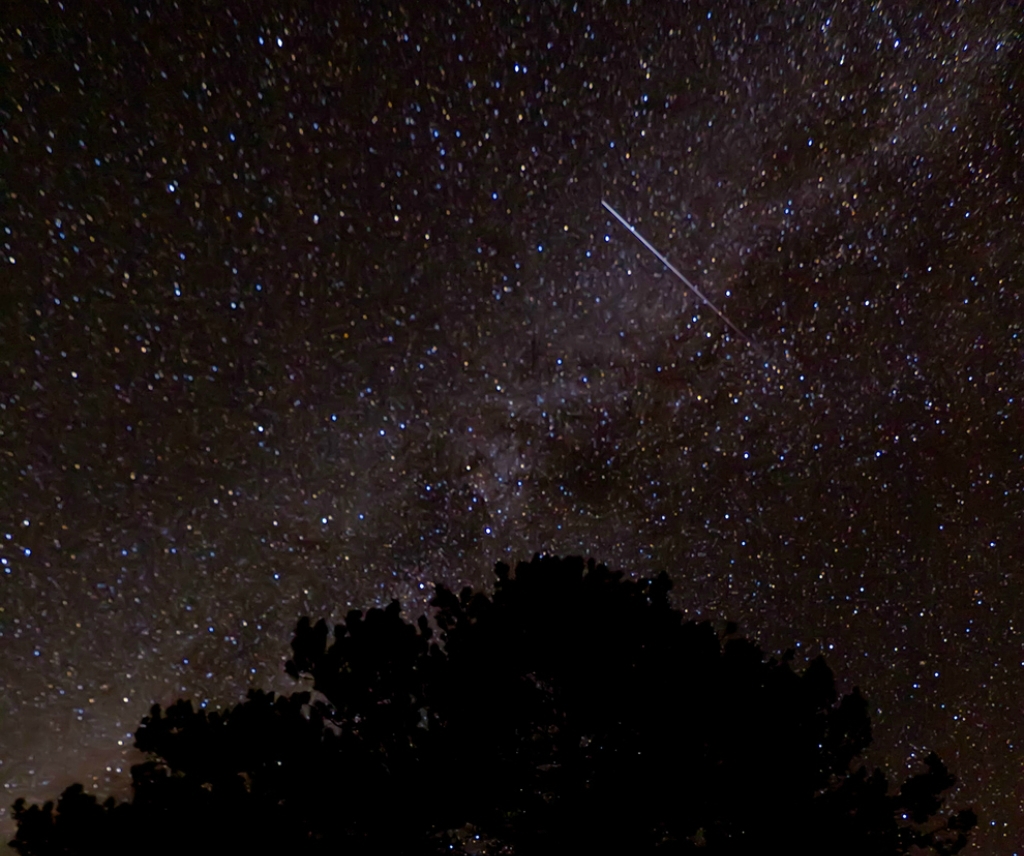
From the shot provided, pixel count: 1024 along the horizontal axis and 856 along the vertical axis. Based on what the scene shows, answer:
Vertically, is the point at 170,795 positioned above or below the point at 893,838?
above

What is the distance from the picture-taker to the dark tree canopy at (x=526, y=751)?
10.2 feet

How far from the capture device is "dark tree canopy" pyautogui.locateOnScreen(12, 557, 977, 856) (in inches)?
123

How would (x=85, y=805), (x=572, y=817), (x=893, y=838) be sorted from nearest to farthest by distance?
(x=85, y=805) → (x=572, y=817) → (x=893, y=838)

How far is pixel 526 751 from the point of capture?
347 cm

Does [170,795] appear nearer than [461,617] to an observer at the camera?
Yes

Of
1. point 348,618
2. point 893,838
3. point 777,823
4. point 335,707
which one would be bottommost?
point 893,838

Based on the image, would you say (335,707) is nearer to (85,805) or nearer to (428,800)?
(428,800)

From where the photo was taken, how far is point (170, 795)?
10.1 ft

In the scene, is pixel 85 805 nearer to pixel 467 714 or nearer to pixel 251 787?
pixel 251 787

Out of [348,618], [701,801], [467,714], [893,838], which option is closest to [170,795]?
[348,618]

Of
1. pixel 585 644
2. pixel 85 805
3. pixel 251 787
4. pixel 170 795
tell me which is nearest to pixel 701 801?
pixel 585 644

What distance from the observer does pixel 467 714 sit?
3.39 m

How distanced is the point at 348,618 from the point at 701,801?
73.4 inches

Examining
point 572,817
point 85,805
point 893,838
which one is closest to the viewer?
point 85,805
